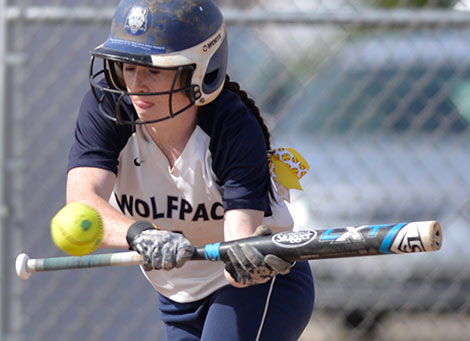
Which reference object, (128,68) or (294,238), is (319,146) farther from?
(294,238)

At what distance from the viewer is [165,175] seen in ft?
9.30

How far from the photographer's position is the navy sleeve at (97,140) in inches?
108

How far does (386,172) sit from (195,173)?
8.75ft

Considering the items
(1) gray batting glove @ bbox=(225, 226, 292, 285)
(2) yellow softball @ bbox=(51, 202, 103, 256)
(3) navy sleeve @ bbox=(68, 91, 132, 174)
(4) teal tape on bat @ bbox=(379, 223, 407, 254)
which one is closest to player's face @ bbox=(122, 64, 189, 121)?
(3) navy sleeve @ bbox=(68, 91, 132, 174)

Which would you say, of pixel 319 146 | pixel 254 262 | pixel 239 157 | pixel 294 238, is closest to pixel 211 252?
pixel 254 262

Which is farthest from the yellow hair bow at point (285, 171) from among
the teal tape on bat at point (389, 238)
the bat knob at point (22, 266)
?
the bat knob at point (22, 266)

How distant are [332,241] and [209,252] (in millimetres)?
378

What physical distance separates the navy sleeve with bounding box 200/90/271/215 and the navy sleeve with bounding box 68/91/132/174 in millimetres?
317

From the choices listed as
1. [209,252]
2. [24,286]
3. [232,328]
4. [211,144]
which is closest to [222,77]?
[211,144]

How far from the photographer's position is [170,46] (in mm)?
2615

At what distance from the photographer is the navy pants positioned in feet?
8.91

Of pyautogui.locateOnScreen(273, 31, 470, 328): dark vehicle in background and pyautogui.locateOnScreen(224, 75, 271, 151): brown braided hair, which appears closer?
pyautogui.locateOnScreen(224, 75, 271, 151): brown braided hair

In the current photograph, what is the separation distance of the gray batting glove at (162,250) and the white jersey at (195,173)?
0.30 m

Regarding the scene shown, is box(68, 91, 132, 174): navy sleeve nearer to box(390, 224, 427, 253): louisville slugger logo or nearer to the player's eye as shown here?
the player's eye
